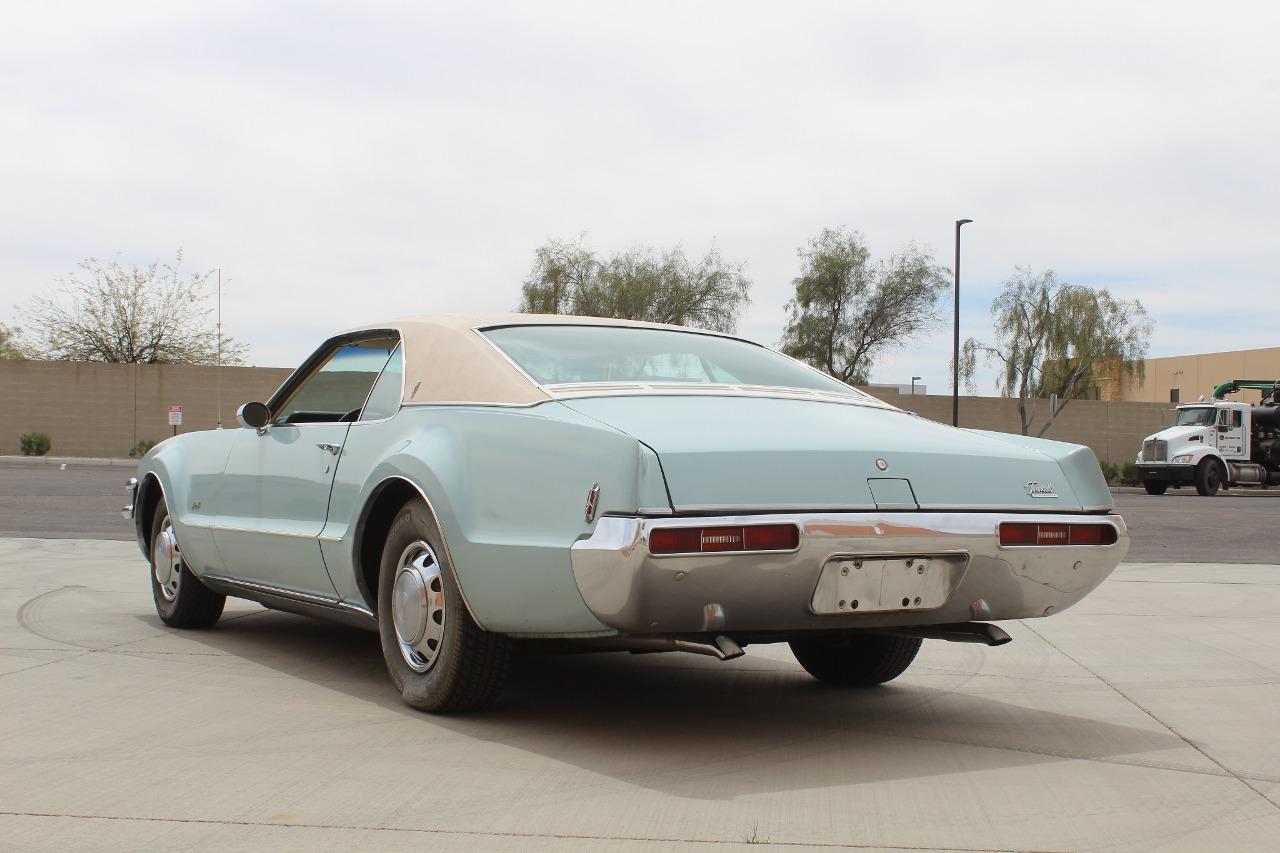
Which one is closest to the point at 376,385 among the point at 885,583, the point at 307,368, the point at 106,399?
the point at 307,368

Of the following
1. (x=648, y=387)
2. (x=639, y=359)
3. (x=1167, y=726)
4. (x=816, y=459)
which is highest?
(x=639, y=359)

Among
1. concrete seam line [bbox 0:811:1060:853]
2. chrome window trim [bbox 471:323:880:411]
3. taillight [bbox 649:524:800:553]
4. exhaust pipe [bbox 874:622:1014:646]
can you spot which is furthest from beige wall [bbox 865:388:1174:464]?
concrete seam line [bbox 0:811:1060:853]

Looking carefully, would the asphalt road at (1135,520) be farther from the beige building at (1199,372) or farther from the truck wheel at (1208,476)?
the beige building at (1199,372)

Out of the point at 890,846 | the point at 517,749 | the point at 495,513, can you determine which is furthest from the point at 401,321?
the point at 890,846

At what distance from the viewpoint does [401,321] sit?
17.8ft

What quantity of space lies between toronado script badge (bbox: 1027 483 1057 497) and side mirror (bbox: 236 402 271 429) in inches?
126

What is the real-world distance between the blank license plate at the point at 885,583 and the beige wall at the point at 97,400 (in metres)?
35.0

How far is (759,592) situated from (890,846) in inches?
33.3

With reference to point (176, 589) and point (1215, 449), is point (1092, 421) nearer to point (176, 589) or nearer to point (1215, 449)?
point (1215, 449)

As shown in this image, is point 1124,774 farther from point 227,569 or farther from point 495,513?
point 227,569

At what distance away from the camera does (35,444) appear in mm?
36562

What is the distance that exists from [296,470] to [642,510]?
2.27 m

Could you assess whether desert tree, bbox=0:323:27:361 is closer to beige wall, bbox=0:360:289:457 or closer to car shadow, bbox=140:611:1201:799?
beige wall, bbox=0:360:289:457

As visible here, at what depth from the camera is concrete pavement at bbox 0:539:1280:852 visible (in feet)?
11.1
